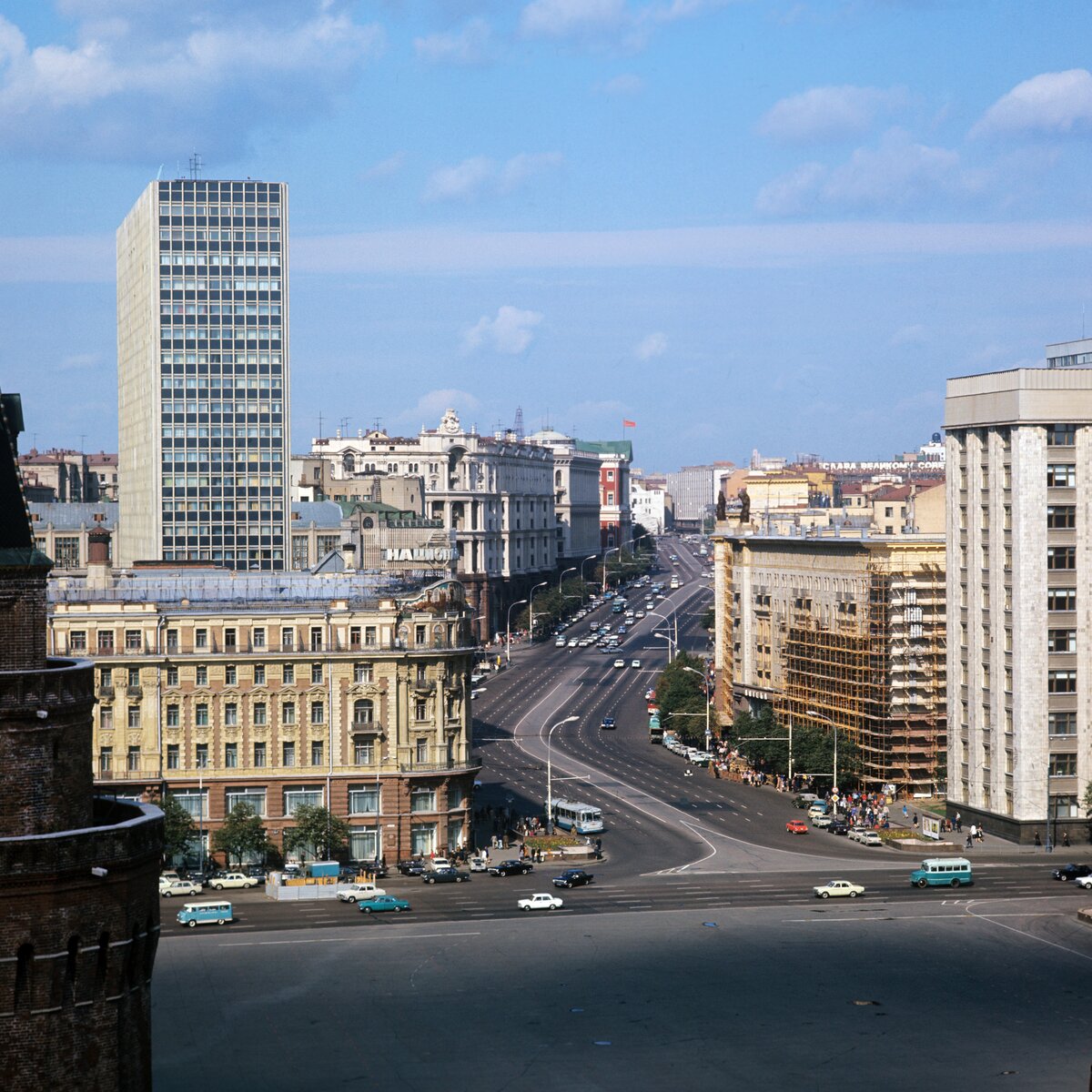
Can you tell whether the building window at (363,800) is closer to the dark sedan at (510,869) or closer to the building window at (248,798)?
the building window at (248,798)

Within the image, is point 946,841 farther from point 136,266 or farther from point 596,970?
point 136,266

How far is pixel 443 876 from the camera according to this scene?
107688 mm

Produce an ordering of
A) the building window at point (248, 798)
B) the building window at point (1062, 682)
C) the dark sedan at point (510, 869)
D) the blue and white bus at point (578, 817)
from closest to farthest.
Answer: the building window at point (248, 798) → the dark sedan at point (510, 869) → the building window at point (1062, 682) → the blue and white bus at point (578, 817)

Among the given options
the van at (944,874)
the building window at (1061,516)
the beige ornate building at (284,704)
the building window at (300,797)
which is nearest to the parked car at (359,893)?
the beige ornate building at (284,704)

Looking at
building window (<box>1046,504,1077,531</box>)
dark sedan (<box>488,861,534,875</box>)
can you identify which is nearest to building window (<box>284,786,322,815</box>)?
dark sedan (<box>488,861,534,875</box>)

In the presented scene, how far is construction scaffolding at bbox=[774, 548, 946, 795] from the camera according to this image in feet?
466

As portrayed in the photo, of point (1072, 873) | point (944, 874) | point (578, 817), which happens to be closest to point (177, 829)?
point (578, 817)

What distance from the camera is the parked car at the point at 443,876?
108 metres

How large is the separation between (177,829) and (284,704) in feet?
32.9

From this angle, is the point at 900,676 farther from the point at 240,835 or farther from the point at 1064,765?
the point at 240,835

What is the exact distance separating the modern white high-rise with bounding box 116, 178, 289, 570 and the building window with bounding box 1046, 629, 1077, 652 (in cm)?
8000

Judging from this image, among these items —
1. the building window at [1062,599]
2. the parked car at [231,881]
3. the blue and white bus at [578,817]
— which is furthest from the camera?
the blue and white bus at [578,817]

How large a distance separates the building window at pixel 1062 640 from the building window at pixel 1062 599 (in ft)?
4.55

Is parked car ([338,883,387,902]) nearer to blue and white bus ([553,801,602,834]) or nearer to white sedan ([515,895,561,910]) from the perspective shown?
white sedan ([515,895,561,910])
